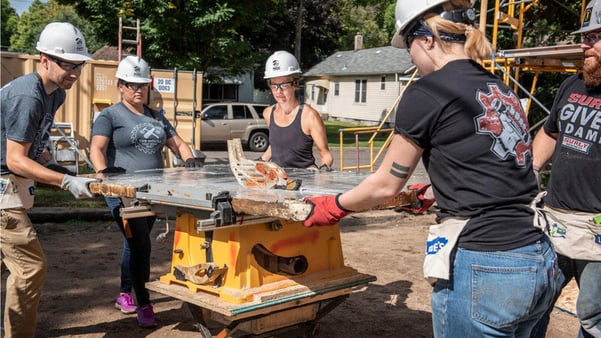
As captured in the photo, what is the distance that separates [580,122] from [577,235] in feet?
1.94

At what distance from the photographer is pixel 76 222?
7988 millimetres

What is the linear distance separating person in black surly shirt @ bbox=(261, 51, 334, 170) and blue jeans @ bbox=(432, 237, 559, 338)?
8.98ft

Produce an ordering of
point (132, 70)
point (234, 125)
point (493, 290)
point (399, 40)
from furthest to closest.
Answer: point (234, 125), point (132, 70), point (399, 40), point (493, 290)

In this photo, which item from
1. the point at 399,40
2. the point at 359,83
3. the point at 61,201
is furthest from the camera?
the point at 359,83

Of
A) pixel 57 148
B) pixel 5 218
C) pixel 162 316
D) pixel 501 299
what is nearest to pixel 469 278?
pixel 501 299

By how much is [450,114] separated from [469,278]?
0.55m

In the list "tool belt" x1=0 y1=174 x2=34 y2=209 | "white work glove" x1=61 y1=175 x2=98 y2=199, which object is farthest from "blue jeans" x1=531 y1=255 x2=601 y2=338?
"tool belt" x1=0 y1=174 x2=34 y2=209

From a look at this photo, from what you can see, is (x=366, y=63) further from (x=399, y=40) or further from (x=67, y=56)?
(x=399, y=40)

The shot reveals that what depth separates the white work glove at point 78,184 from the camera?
3617 mm

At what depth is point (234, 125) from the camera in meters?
19.6

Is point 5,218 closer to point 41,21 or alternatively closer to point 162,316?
point 162,316

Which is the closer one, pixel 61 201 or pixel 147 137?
pixel 147 137

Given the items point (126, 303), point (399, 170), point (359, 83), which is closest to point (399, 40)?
point (399, 170)

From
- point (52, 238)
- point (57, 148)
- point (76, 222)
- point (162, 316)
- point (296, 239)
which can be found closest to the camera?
point (296, 239)
